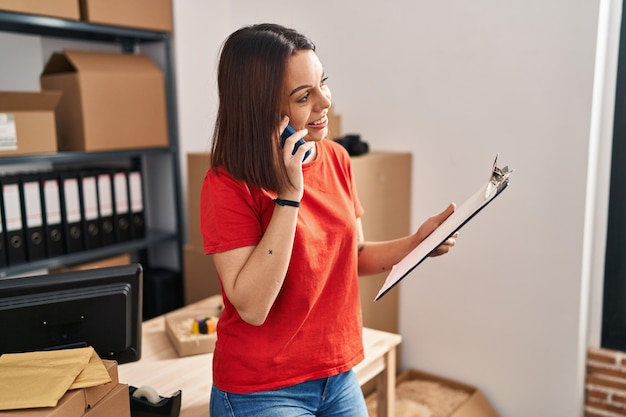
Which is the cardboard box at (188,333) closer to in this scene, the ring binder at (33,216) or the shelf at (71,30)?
the ring binder at (33,216)

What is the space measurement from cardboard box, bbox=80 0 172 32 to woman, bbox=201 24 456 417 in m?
1.51

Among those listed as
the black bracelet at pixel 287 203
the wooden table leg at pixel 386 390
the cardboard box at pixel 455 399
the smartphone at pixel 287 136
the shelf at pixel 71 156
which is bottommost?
the cardboard box at pixel 455 399

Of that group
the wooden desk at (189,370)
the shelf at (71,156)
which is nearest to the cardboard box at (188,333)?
the wooden desk at (189,370)

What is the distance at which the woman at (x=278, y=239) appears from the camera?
111 centimetres

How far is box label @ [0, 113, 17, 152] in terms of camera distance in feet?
6.97

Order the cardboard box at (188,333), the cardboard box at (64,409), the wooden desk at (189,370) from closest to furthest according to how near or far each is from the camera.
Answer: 1. the cardboard box at (64,409)
2. the wooden desk at (189,370)
3. the cardboard box at (188,333)

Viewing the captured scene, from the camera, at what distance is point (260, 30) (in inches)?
45.7

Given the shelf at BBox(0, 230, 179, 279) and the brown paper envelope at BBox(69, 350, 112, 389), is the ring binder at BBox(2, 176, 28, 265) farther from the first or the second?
the brown paper envelope at BBox(69, 350, 112, 389)

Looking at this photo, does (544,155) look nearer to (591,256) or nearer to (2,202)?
(591,256)

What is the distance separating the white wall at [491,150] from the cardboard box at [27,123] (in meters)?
1.15

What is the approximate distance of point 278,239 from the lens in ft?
3.59

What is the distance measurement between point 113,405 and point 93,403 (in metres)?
0.04

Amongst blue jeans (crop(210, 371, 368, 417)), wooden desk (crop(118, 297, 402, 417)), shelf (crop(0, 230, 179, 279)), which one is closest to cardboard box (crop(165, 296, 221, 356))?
wooden desk (crop(118, 297, 402, 417))

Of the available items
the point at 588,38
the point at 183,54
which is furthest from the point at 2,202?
the point at 588,38
